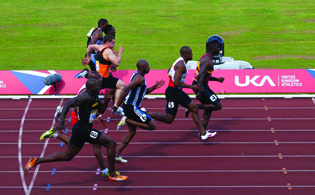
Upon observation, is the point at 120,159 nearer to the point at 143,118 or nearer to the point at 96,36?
the point at 143,118

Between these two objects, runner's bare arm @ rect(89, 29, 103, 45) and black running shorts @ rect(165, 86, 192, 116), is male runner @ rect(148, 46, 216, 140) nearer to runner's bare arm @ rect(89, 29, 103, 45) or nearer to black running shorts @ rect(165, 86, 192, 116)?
Result: black running shorts @ rect(165, 86, 192, 116)

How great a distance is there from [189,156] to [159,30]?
52.8ft

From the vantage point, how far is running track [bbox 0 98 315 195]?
34.3ft

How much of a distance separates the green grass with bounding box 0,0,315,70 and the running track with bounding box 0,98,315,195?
7641mm

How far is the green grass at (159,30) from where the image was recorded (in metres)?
22.8

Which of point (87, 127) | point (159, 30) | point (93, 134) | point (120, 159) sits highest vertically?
point (159, 30)

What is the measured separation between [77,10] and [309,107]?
19.2 metres

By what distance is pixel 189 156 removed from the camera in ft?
38.3

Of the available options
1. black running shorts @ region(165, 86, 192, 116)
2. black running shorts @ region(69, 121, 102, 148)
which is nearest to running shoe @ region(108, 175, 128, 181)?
black running shorts @ region(69, 121, 102, 148)

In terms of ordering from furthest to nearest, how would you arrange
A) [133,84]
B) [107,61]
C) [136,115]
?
1. [107,61]
2. [136,115]
3. [133,84]

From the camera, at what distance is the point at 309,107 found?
14.2 metres

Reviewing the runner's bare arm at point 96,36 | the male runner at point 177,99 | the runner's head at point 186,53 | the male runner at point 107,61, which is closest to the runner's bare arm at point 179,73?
the male runner at point 177,99

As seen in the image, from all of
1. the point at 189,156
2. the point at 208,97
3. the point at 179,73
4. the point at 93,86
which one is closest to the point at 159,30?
the point at 208,97

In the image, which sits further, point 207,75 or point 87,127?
point 207,75
